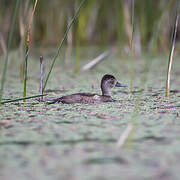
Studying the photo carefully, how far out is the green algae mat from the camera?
7.36ft

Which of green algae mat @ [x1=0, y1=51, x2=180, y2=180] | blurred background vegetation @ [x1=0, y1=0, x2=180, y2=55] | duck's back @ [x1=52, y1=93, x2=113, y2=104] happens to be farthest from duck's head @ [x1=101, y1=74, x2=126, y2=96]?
blurred background vegetation @ [x1=0, y1=0, x2=180, y2=55]

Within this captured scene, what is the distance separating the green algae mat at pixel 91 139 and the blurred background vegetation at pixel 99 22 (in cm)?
283

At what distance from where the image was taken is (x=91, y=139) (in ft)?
9.14

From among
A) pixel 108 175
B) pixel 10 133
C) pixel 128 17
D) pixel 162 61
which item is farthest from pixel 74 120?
pixel 162 61

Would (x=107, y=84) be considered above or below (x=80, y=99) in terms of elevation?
above

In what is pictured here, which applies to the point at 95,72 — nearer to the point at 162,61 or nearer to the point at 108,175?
the point at 162,61

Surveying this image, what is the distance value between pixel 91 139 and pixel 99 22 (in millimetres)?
6806

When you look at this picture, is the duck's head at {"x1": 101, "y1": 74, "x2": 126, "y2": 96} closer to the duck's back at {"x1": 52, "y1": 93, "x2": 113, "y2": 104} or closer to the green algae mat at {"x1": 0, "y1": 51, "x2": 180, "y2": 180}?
the green algae mat at {"x1": 0, "y1": 51, "x2": 180, "y2": 180}

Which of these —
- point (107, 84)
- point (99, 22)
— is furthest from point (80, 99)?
point (99, 22)

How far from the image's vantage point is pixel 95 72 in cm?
684

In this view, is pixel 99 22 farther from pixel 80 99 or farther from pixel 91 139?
pixel 91 139

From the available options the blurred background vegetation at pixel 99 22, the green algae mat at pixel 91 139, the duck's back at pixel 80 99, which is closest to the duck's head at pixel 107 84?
the green algae mat at pixel 91 139

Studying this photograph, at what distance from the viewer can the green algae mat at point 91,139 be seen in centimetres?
224

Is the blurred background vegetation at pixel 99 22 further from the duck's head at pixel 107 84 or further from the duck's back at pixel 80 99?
the duck's back at pixel 80 99
